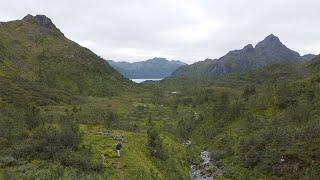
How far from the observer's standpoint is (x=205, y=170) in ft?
258

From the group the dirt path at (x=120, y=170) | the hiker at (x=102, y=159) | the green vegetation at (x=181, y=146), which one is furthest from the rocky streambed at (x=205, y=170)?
the hiker at (x=102, y=159)

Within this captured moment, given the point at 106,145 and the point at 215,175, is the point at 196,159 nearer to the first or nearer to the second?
the point at 215,175

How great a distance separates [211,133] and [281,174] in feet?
131

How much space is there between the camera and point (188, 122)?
133625 millimetres

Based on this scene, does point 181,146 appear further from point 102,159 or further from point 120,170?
point 120,170

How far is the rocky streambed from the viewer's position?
7427cm

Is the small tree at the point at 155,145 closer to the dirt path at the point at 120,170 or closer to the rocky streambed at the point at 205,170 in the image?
the rocky streambed at the point at 205,170

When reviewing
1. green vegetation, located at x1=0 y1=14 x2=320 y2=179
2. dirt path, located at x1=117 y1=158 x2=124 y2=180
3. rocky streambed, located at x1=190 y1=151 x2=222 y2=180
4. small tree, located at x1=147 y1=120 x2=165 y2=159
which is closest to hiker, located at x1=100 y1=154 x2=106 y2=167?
green vegetation, located at x1=0 y1=14 x2=320 y2=179

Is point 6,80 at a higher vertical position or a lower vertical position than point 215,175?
higher

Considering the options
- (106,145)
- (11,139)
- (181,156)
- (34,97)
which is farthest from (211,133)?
(34,97)

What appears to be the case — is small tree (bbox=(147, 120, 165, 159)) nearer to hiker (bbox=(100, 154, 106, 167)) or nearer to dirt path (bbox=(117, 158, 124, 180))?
dirt path (bbox=(117, 158, 124, 180))

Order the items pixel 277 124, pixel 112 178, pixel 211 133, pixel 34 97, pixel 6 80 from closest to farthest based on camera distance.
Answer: pixel 112 178
pixel 277 124
pixel 211 133
pixel 34 97
pixel 6 80

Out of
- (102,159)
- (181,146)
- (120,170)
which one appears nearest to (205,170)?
(181,146)

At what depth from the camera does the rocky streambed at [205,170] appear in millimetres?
74269
